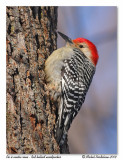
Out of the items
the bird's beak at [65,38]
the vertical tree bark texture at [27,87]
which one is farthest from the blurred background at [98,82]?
the vertical tree bark texture at [27,87]

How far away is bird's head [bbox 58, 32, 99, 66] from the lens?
145 inches

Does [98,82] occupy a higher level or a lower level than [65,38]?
lower

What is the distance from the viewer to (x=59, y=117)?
2.94 metres

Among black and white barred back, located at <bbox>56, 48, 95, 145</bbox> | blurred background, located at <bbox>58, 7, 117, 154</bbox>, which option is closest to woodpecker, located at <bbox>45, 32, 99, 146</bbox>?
black and white barred back, located at <bbox>56, 48, 95, 145</bbox>

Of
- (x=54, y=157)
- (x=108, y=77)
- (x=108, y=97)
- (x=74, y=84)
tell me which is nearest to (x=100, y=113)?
(x=108, y=97)

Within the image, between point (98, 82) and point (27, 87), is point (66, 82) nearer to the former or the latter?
point (27, 87)

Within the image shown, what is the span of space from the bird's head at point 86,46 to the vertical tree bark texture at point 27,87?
695 millimetres

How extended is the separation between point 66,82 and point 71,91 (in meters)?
0.14

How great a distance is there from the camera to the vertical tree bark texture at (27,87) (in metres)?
2.47

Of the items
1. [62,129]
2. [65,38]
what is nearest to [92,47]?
[65,38]

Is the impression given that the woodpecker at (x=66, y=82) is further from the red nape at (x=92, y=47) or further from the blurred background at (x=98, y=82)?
the blurred background at (x=98, y=82)

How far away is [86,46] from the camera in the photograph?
3.74m
